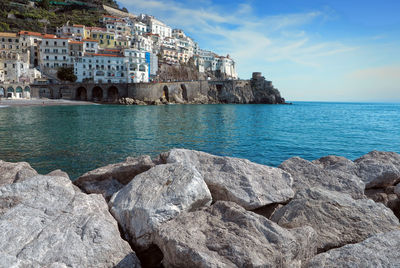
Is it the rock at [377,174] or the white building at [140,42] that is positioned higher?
the white building at [140,42]

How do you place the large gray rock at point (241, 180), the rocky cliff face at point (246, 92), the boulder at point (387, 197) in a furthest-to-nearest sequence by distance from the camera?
the rocky cliff face at point (246, 92) → the boulder at point (387, 197) → the large gray rock at point (241, 180)

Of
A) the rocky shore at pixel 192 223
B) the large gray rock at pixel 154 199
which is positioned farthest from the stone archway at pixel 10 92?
the large gray rock at pixel 154 199

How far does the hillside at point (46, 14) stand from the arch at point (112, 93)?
3758cm

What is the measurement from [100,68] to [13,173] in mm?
76131

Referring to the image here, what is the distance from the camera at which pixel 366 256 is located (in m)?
3.32

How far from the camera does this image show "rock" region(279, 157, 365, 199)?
6.47 metres

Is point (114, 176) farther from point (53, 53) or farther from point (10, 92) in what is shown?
point (53, 53)

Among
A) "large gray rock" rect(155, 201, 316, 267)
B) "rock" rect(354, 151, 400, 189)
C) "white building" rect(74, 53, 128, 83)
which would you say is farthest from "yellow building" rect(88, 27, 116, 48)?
"large gray rock" rect(155, 201, 316, 267)

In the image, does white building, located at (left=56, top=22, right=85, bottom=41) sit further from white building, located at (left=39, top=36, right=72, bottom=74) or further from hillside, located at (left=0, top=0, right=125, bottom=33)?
hillside, located at (left=0, top=0, right=125, bottom=33)

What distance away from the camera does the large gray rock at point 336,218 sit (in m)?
4.29

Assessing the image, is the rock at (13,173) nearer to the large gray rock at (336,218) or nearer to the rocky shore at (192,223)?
the rocky shore at (192,223)

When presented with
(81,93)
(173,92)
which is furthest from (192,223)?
(173,92)

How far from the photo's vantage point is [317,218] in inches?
180

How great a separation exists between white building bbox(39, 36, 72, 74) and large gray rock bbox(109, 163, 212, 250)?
83602 millimetres
